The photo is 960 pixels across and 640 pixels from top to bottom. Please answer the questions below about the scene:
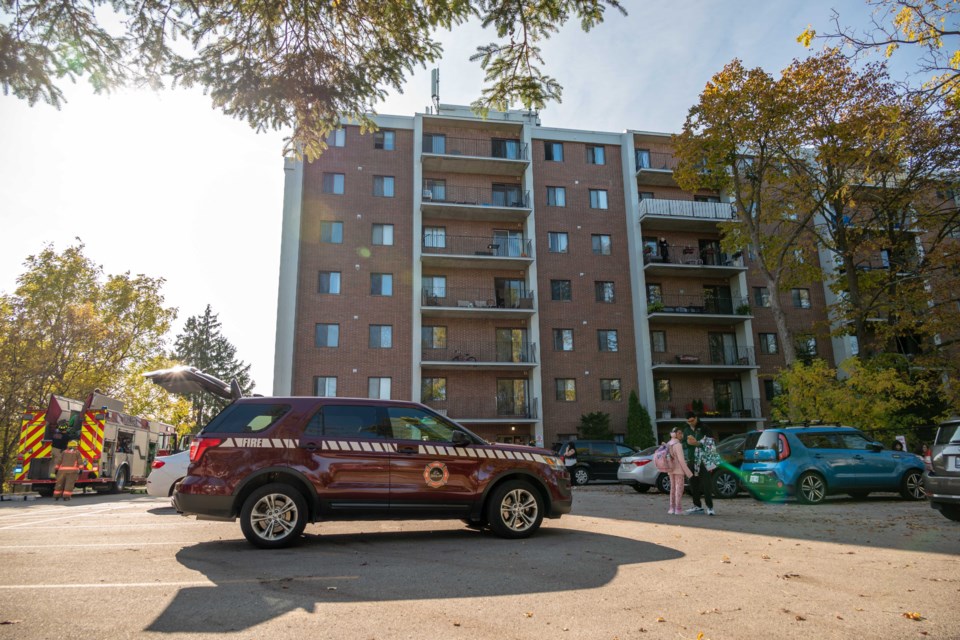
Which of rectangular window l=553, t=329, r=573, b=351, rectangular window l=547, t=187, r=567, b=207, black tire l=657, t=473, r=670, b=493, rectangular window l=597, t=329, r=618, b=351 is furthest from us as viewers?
rectangular window l=547, t=187, r=567, b=207

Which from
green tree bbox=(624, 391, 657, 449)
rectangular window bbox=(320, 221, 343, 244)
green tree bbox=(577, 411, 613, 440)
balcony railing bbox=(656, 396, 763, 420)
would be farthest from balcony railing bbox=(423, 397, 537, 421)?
rectangular window bbox=(320, 221, 343, 244)

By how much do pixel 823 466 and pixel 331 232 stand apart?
24.8 m

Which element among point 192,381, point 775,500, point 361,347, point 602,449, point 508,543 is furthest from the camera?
point 361,347

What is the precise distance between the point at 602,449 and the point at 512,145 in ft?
61.8

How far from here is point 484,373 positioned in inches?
1214

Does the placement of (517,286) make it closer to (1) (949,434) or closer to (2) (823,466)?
(2) (823,466)

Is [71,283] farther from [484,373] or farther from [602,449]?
[602,449]

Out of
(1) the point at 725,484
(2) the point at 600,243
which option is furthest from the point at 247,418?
(2) the point at 600,243

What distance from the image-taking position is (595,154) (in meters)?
34.8

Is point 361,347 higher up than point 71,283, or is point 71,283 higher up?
point 71,283

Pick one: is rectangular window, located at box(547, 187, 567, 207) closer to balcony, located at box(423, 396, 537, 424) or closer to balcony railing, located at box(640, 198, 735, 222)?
balcony railing, located at box(640, 198, 735, 222)

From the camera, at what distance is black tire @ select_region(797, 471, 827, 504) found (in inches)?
480

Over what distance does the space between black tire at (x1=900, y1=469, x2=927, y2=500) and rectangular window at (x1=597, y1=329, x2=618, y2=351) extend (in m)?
19.3

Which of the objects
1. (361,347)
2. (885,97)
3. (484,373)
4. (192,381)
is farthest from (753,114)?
(192,381)
